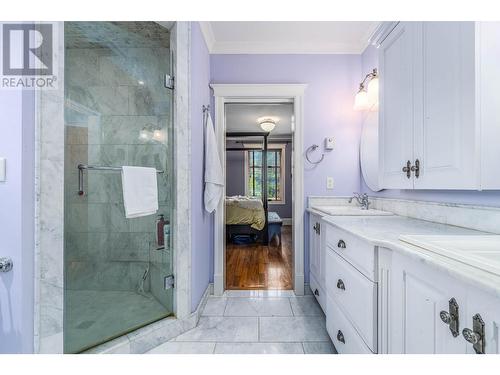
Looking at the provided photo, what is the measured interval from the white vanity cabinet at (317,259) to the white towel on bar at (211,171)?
37.8 inches

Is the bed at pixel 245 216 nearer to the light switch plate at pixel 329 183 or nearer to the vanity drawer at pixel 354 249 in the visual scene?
the light switch plate at pixel 329 183

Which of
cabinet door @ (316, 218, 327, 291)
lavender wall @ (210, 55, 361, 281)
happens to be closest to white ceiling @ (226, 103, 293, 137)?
lavender wall @ (210, 55, 361, 281)

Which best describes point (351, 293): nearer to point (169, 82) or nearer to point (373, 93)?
point (373, 93)

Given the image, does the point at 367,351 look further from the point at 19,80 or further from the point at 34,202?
the point at 19,80

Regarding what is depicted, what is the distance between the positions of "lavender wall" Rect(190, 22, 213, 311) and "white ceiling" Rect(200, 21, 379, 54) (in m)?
0.21

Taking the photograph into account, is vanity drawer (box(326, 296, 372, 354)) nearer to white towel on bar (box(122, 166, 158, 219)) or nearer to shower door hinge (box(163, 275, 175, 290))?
shower door hinge (box(163, 275, 175, 290))

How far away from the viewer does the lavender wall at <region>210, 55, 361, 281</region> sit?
232cm

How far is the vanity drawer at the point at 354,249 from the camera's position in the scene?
1005 millimetres

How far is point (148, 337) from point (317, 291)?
1389 mm

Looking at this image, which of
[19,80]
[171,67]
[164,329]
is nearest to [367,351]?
[164,329]

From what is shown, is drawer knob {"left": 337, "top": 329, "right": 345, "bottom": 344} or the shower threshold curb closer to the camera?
drawer knob {"left": 337, "top": 329, "right": 345, "bottom": 344}

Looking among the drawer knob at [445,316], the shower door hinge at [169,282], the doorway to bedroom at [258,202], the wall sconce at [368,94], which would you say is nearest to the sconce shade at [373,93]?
the wall sconce at [368,94]

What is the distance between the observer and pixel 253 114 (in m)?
4.57

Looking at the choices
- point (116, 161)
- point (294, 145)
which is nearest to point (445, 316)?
point (294, 145)
